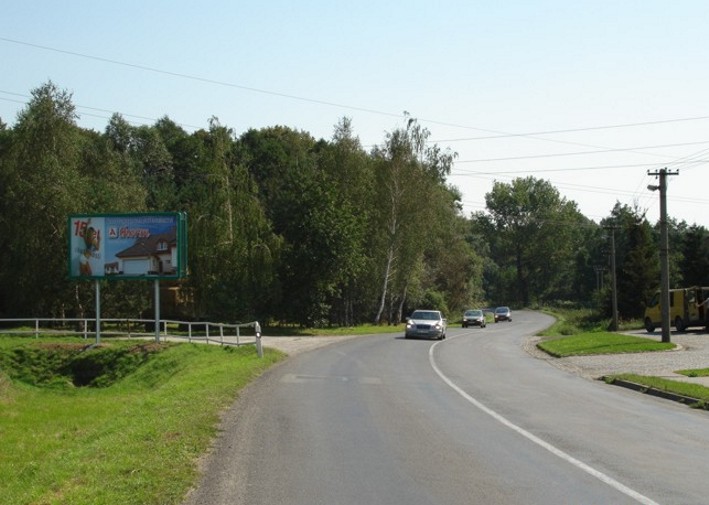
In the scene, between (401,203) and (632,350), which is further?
(401,203)

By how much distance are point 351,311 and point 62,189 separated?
90.2ft

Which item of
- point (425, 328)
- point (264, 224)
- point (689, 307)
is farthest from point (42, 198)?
point (689, 307)

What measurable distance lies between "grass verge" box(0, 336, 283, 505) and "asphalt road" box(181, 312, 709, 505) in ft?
1.97

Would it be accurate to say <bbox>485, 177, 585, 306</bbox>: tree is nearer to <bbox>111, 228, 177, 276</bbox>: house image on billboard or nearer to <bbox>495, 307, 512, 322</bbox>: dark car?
<bbox>495, 307, 512, 322</bbox>: dark car

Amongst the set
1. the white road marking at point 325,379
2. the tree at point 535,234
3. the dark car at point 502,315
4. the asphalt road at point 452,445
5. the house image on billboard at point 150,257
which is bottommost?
the dark car at point 502,315

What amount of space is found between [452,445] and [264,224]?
136ft

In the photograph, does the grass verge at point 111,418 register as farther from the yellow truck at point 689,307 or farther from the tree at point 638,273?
the tree at point 638,273

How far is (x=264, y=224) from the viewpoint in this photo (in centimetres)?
5222

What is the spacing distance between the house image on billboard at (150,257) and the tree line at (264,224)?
529 inches

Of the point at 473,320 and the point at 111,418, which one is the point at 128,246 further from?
the point at 473,320

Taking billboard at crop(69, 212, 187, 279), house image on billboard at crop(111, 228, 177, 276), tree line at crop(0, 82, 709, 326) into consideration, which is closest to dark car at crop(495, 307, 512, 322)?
tree line at crop(0, 82, 709, 326)

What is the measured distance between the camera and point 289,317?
2088 inches

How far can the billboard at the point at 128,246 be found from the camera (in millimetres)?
36688

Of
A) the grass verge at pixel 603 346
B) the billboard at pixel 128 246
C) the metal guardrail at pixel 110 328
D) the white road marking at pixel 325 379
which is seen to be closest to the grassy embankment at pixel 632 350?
the grass verge at pixel 603 346
